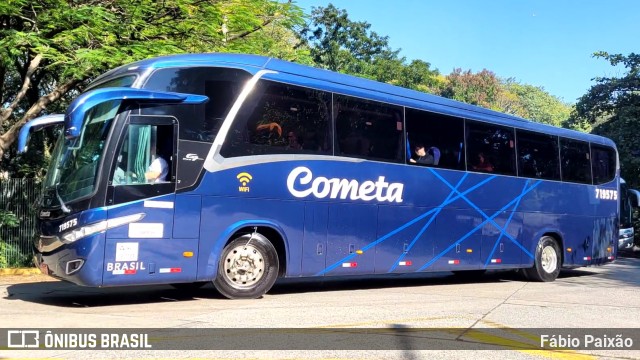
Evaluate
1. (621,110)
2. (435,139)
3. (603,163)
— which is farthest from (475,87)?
(435,139)

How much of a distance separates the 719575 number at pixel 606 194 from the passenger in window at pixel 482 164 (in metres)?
4.70

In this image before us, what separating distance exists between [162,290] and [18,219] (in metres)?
6.69

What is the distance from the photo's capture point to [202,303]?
30.9ft

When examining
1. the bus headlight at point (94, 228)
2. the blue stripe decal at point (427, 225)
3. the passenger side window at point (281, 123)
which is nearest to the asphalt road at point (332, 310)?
the blue stripe decal at point (427, 225)

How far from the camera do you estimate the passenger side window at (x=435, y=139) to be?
12016mm

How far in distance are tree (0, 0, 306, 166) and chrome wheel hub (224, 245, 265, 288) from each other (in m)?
5.65

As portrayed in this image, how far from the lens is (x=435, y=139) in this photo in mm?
12414

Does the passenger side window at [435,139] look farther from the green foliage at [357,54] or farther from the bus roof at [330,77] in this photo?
the green foliage at [357,54]

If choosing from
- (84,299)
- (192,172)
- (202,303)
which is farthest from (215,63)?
(84,299)

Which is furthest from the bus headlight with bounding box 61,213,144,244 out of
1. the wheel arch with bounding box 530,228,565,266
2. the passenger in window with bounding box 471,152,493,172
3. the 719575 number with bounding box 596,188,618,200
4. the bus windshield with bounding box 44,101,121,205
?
the 719575 number with bounding box 596,188,618,200

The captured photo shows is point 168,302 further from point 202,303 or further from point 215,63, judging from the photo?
point 215,63

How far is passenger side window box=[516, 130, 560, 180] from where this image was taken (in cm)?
1436

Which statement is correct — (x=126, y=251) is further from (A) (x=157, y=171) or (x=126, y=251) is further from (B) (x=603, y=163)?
(B) (x=603, y=163)

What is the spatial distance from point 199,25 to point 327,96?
17.9 feet
